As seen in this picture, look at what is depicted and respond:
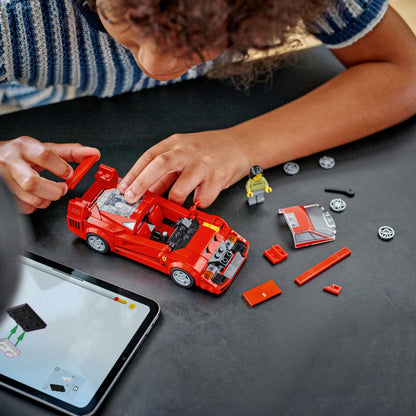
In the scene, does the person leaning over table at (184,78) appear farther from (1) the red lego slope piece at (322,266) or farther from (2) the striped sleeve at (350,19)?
(1) the red lego slope piece at (322,266)

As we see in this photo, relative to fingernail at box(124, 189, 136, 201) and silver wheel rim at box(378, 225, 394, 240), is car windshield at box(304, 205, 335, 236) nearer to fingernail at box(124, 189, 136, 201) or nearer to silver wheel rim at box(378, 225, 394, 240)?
silver wheel rim at box(378, 225, 394, 240)

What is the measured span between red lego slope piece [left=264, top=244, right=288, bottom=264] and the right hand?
1.00ft

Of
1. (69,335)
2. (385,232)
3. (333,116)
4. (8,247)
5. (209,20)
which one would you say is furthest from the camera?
(333,116)

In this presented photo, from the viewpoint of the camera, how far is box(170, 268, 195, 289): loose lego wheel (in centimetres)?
62

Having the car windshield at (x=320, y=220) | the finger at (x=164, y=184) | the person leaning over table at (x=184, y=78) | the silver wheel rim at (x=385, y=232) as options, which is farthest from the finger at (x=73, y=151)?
the silver wheel rim at (x=385, y=232)

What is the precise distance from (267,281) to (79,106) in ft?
1.50

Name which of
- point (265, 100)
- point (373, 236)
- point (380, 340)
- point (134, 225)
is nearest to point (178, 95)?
point (265, 100)

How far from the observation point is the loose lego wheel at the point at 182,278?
2.02 feet

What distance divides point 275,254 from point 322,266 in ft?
0.22

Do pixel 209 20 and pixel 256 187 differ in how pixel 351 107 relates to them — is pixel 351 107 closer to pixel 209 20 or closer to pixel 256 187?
pixel 256 187

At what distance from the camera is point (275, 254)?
0.66m

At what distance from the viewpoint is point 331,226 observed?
2.25 ft

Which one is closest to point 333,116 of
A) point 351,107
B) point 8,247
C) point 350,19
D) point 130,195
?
point 351,107

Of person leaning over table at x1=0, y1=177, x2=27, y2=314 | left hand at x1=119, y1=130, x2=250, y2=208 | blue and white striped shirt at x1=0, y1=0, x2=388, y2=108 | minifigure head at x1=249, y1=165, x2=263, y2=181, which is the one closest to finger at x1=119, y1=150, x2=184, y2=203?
left hand at x1=119, y1=130, x2=250, y2=208
